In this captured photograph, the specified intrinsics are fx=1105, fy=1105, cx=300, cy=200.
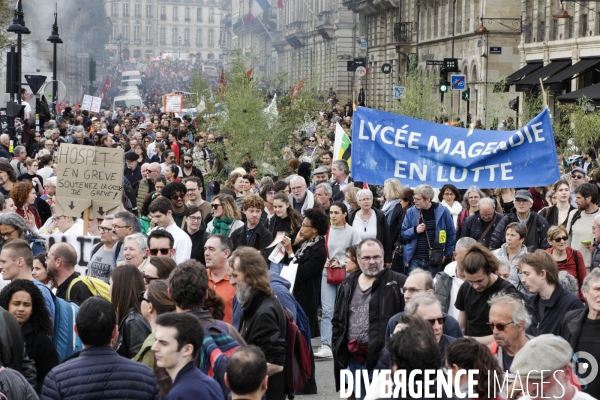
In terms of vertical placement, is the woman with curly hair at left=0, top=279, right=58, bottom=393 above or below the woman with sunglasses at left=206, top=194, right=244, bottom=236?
below

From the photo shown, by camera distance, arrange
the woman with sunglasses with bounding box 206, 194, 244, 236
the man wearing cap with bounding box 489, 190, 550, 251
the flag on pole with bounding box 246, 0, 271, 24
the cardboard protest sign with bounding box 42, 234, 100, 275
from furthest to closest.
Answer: the flag on pole with bounding box 246, 0, 271, 24, the man wearing cap with bounding box 489, 190, 550, 251, the woman with sunglasses with bounding box 206, 194, 244, 236, the cardboard protest sign with bounding box 42, 234, 100, 275

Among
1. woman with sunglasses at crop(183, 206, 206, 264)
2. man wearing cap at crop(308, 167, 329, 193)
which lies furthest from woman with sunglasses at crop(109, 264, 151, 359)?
man wearing cap at crop(308, 167, 329, 193)

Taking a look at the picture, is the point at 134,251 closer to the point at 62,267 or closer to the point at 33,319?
the point at 62,267

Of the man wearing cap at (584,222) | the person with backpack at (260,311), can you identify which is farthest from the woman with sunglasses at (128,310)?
the man wearing cap at (584,222)

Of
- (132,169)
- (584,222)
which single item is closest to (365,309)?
(584,222)

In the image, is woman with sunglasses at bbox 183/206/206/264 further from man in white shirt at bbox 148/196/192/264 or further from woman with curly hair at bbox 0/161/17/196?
woman with curly hair at bbox 0/161/17/196

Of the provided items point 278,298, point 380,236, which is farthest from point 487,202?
point 278,298

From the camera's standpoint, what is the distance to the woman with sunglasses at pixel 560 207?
11.8 metres

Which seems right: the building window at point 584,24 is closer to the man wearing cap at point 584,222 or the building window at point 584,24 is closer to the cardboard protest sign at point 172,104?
the cardboard protest sign at point 172,104

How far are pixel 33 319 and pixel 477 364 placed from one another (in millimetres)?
2686

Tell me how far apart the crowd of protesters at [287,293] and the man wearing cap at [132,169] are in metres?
3.30

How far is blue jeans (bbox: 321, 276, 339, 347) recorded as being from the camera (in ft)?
→ 36.0

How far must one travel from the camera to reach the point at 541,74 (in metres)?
39.9

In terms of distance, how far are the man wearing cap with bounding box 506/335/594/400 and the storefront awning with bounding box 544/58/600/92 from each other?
32522 millimetres
